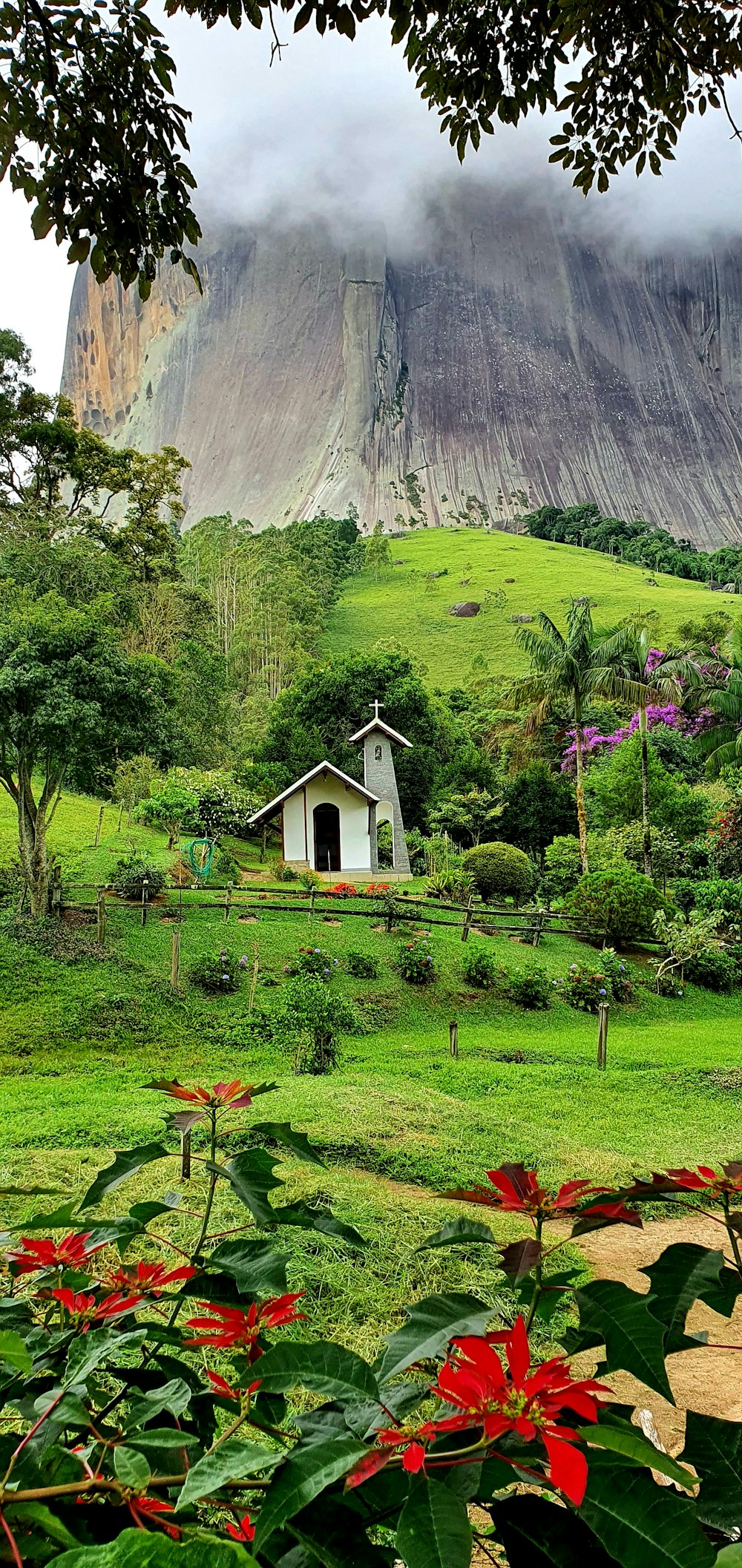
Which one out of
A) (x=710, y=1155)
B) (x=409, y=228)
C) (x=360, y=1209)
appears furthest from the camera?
(x=409, y=228)

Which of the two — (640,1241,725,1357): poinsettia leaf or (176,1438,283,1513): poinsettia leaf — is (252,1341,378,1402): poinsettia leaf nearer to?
(176,1438,283,1513): poinsettia leaf

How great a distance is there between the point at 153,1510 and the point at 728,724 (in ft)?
67.9

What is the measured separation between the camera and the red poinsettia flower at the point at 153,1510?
0.46 m

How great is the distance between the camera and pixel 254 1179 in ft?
2.72

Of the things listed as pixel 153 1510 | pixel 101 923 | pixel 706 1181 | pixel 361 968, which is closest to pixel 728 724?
pixel 361 968

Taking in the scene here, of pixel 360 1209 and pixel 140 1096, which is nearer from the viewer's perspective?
pixel 360 1209

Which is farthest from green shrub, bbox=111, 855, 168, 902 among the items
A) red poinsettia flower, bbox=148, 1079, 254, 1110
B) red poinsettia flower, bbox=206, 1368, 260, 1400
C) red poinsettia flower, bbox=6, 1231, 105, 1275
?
red poinsettia flower, bbox=206, 1368, 260, 1400

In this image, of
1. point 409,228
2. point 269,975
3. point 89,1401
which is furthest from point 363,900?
point 409,228

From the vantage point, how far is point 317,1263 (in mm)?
3439

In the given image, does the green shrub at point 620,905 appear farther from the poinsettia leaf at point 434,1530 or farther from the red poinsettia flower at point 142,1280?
the poinsettia leaf at point 434,1530

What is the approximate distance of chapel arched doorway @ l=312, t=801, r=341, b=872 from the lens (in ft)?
64.5

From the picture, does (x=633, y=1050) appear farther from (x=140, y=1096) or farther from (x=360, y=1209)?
(x=360, y=1209)

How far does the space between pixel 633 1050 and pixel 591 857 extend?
9.16m

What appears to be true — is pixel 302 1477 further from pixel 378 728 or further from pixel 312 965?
pixel 378 728
